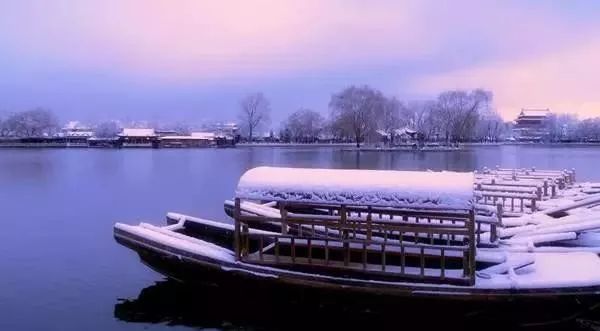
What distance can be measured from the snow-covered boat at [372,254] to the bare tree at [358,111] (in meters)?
98.2

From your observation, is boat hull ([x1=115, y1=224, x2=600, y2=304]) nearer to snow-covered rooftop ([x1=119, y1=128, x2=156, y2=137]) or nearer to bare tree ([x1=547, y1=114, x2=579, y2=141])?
snow-covered rooftop ([x1=119, y1=128, x2=156, y2=137])

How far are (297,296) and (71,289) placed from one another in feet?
19.4

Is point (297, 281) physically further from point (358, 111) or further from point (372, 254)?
point (358, 111)

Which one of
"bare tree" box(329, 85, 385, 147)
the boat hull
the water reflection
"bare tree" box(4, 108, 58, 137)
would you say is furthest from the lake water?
"bare tree" box(4, 108, 58, 137)

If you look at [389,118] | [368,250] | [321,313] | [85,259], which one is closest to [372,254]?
[368,250]

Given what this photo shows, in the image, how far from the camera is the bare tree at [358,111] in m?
114

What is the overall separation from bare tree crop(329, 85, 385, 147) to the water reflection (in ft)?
323

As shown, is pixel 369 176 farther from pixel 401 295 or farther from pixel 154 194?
Answer: pixel 154 194

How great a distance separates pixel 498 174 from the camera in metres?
33.4

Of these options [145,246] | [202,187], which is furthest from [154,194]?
[145,246]

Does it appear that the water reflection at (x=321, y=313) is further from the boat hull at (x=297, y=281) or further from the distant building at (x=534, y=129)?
the distant building at (x=534, y=129)

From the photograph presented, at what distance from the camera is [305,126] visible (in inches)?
6191

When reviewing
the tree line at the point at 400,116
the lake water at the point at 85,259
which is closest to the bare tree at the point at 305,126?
the tree line at the point at 400,116

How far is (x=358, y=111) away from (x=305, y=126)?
43.5 meters
